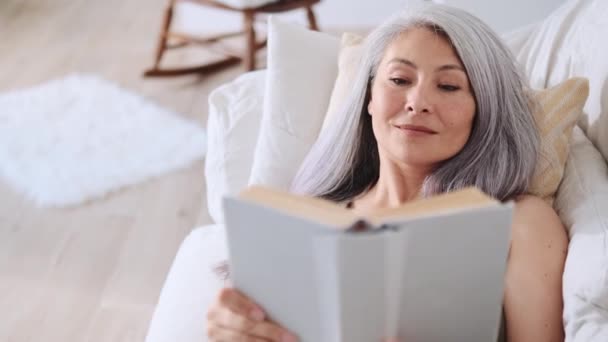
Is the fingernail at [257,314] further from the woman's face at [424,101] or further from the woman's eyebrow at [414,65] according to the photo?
the woman's eyebrow at [414,65]

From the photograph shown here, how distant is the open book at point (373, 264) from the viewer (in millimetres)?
733

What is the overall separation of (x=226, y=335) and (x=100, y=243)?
1.20m

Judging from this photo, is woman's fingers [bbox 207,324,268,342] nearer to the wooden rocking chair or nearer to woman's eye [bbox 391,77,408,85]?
woman's eye [bbox 391,77,408,85]

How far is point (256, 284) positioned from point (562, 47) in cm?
92

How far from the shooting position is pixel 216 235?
55.5 inches

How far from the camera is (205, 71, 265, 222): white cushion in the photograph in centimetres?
151

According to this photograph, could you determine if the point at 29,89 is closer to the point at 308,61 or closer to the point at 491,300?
the point at 308,61

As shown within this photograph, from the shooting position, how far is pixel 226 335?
3.23ft

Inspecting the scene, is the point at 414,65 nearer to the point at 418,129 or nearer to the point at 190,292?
the point at 418,129

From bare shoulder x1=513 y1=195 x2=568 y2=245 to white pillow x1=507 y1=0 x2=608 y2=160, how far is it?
0.75 feet

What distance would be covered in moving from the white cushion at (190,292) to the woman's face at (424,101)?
0.42m

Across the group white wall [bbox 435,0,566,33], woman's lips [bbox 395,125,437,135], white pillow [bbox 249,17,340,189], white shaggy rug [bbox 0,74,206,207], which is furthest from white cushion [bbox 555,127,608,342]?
white shaggy rug [bbox 0,74,206,207]

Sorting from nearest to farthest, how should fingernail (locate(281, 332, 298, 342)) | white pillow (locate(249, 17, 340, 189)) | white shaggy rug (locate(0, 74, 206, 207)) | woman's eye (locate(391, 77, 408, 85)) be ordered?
fingernail (locate(281, 332, 298, 342)), woman's eye (locate(391, 77, 408, 85)), white pillow (locate(249, 17, 340, 189)), white shaggy rug (locate(0, 74, 206, 207))

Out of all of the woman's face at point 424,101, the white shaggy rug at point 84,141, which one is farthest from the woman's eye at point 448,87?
the white shaggy rug at point 84,141
